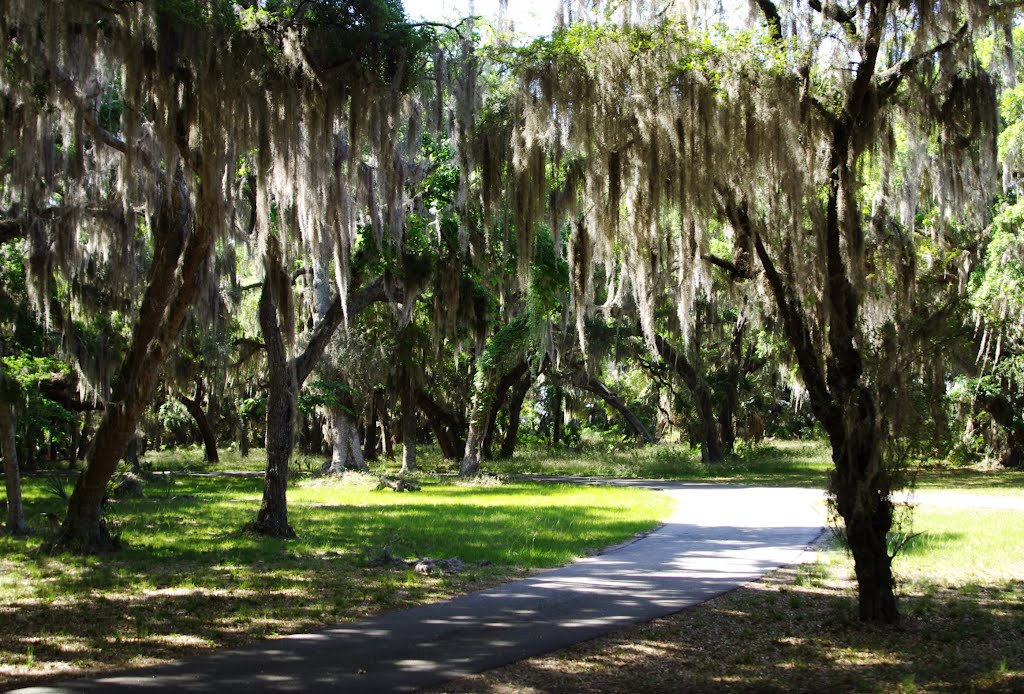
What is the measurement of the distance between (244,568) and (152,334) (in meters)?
2.73

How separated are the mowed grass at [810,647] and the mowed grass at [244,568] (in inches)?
85.3

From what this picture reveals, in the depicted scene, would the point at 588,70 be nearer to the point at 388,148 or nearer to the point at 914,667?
the point at 388,148

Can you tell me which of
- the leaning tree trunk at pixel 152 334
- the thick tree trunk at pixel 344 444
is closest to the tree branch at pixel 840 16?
the leaning tree trunk at pixel 152 334

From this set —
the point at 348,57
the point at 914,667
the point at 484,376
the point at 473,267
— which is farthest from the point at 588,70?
the point at 484,376

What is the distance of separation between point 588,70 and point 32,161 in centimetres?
603

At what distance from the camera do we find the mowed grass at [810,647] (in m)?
5.27

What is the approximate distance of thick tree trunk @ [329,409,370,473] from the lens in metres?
24.3

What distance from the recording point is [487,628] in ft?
21.8

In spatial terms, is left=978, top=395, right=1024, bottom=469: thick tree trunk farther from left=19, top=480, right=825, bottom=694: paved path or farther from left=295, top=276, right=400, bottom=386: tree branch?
left=295, top=276, right=400, bottom=386: tree branch

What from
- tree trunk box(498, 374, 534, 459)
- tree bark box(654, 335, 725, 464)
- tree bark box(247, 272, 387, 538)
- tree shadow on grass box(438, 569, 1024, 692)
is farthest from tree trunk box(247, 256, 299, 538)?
tree trunk box(498, 374, 534, 459)

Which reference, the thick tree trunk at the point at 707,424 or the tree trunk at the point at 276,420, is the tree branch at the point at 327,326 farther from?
the thick tree trunk at the point at 707,424

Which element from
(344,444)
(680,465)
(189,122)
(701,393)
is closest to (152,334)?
(189,122)

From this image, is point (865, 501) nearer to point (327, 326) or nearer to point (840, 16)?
point (840, 16)

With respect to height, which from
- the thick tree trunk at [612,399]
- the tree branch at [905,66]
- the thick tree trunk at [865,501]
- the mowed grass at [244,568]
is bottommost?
the mowed grass at [244,568]
